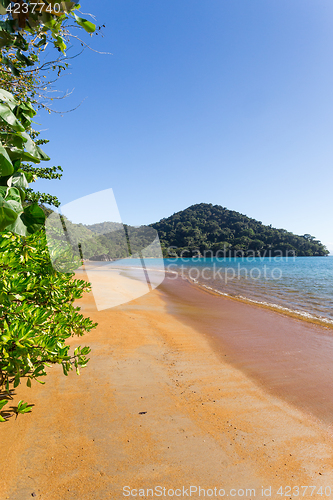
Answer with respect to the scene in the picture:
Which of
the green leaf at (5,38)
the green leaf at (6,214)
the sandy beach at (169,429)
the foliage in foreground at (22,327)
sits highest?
the green leaf at (5,38)

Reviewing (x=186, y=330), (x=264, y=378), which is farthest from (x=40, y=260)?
(x=186, y=330)

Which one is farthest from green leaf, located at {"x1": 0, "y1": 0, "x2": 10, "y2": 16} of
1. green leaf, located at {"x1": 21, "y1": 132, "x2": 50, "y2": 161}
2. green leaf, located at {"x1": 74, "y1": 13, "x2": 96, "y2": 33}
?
green leaf, located at {"x1": 21, "y1": 132, "x2": 50, "y2": 161}

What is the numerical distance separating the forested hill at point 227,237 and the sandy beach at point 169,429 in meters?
97.7

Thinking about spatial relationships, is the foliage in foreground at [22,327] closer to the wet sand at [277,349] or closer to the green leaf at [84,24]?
the green leaf at [84,24]

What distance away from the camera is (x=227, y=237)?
11888 cm

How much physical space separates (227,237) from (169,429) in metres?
120

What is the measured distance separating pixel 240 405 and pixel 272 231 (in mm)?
129228

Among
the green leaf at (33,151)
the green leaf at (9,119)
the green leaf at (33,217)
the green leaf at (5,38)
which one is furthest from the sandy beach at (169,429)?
the green leaf at (5,38)

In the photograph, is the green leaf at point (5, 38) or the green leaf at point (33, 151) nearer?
the green leaf at point (33, 151)

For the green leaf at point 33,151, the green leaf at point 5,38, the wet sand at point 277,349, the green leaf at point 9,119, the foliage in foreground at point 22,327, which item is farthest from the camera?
the wet sand at point 277,349

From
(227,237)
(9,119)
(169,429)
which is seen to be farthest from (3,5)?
(227,237)

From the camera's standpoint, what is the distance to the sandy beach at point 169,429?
237 centimetres

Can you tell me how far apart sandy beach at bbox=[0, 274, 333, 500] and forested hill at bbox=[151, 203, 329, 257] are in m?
97.7

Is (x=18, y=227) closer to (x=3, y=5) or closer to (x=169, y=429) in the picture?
(x=3, y=5)
